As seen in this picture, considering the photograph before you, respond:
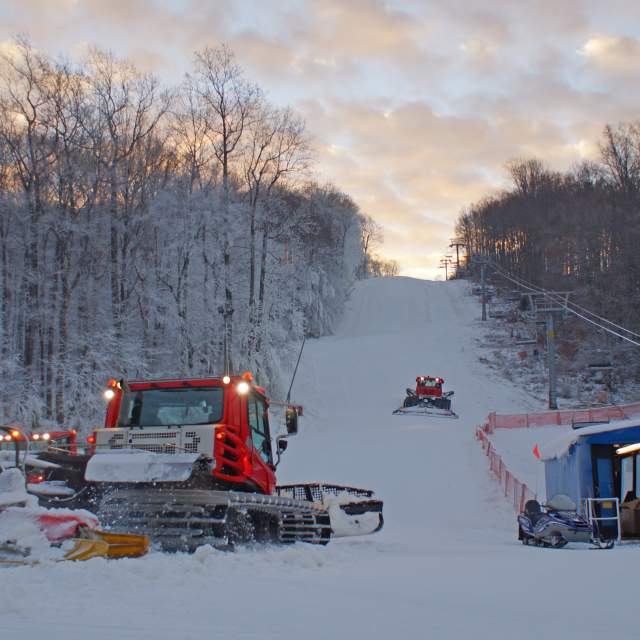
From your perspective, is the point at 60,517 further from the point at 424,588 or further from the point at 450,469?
the point at 450,469

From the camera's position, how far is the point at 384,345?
63.1 meters

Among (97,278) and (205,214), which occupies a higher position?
(205,214)

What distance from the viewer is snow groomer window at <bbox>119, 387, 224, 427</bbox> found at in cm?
1002

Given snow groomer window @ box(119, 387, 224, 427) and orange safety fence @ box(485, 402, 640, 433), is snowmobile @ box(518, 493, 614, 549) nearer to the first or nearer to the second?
snow groomer window @ box(119, 387, 224, 427)

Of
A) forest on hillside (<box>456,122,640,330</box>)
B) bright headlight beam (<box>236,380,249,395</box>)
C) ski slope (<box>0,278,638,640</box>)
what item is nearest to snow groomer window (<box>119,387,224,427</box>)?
bright headlight beam (<box>236,380,249,395</box>)

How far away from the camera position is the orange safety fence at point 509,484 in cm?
1898

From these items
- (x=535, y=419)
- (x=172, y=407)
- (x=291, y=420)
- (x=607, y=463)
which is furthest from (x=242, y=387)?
(x=535, y=419)

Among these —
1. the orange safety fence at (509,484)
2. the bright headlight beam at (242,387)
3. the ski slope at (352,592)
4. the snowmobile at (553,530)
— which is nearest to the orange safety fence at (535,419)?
the orange safety fence at (509,484)

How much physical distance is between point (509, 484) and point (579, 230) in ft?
153

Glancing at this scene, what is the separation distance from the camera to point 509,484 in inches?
855

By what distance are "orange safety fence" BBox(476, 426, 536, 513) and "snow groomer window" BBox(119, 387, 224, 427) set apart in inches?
407

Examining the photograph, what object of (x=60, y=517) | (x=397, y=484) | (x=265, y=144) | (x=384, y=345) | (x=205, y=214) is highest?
(x=265, y=144)

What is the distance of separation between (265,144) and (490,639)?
34.0 meters

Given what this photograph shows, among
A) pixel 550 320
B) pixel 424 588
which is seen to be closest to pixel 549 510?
pixel 424 588
